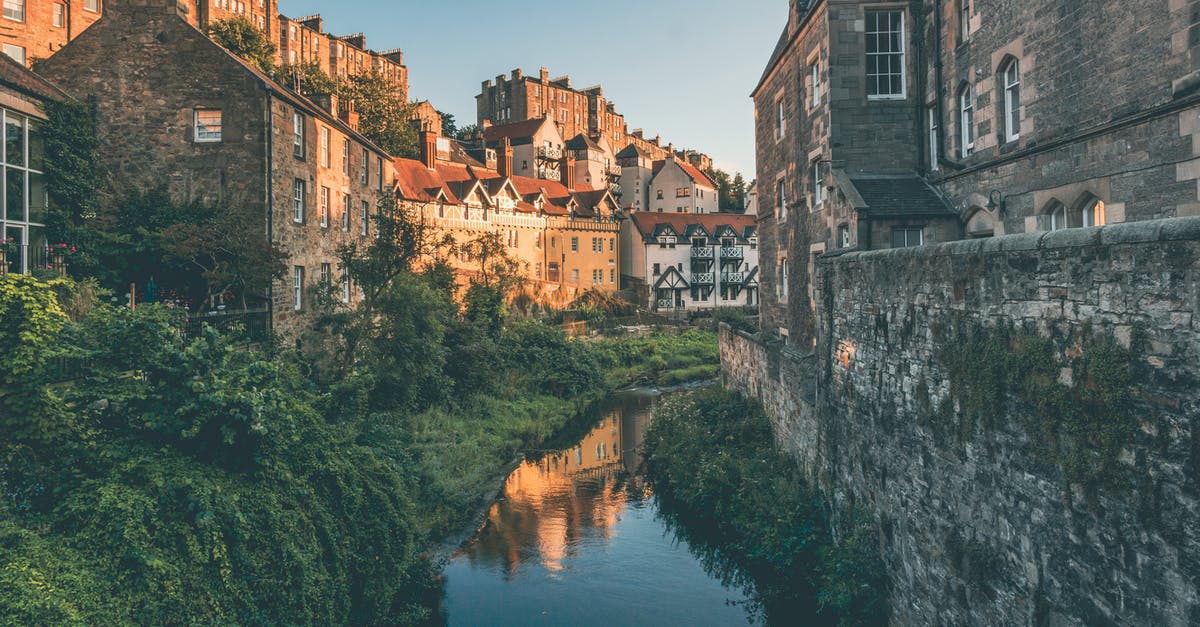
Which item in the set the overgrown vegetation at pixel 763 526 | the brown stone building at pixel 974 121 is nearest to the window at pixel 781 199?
the brown stone building at pixel 974 121

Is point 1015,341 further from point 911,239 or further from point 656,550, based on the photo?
point 656,550

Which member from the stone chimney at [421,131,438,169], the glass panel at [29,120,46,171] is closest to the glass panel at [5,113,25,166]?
the glass panel at [29,120,46,171]

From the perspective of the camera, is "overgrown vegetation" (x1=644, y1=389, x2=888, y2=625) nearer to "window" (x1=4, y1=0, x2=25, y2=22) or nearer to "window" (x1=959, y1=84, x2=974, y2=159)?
"window" (x1=959, y1=84, x2=974, y2=159)

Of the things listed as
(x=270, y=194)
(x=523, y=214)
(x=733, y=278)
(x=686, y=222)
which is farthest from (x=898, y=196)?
(x=686, y=222)

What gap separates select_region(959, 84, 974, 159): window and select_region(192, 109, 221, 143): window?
65.0 feet

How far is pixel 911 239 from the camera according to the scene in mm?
15695

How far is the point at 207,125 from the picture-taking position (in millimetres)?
21531

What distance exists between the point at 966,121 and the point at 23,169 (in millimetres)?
21730

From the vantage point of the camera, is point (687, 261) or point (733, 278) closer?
point (687, 261)

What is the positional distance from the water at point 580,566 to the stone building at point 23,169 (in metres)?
12.4

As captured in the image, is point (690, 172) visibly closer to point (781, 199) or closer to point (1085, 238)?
point (781, 199)

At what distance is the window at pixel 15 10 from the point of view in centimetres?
3500

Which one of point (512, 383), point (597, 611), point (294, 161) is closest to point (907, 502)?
point (597, 611)

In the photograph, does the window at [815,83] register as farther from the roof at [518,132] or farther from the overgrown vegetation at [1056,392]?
the roof at [518,132]
